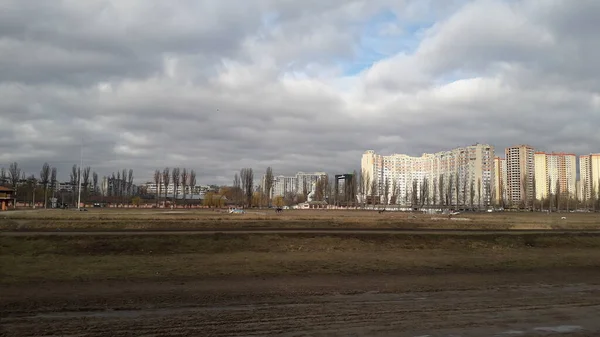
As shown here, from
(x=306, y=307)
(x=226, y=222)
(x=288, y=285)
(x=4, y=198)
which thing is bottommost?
(x=288, y=285)

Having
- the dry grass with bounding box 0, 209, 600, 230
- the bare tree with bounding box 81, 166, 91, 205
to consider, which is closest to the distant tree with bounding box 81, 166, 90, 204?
the bare tree with bounding box 81, 166, 91, 205

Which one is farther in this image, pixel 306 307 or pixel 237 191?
pixel 237 191

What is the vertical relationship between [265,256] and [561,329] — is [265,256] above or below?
below

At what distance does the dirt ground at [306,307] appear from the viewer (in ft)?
33.0

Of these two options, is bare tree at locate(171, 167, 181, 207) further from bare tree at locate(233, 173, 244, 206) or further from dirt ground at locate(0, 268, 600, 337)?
dirt ground at locate(0, 268, 600, 337)

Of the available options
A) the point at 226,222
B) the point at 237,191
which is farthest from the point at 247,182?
the point at 226,222

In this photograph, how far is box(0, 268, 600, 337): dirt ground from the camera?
10047 mm

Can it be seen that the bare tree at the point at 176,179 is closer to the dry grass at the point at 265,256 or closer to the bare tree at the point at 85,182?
the bare tree at the point at 85,182

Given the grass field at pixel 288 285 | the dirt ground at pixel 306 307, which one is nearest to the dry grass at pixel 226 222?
the grass field at pixel 288 285

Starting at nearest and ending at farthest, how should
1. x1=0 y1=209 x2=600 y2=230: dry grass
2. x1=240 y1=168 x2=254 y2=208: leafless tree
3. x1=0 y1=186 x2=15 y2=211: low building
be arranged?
x1=0 y1=209 x2=600 y2=230: dry grass
x1=0 y1=186 x2=15 y2=211: low building
x1=240 y1=168 x2=254 y2=208: leafless tree

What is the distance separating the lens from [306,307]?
494 inches

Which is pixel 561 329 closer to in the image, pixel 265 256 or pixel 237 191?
pixel 265 256

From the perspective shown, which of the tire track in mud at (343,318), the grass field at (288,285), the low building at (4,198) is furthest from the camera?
the low building at (4,198)

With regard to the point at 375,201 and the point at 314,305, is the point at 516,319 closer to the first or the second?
the point at 314,305
